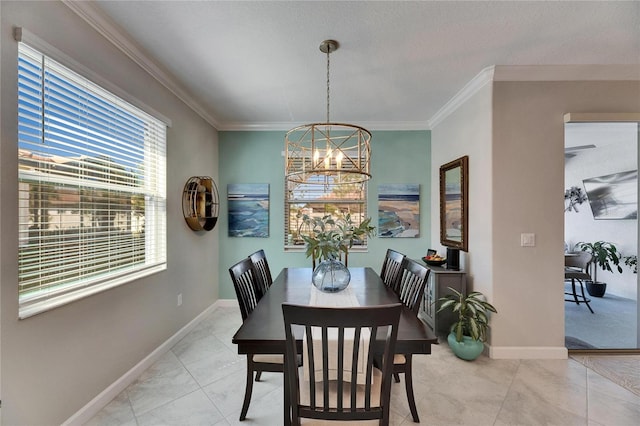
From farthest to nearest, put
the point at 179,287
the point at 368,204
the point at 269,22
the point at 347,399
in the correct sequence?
the point at 368,204 → the point at 179,287 → the point at 269,22 → the point at 347,399

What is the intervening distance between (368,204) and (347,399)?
2904mm

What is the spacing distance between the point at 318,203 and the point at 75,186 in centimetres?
273

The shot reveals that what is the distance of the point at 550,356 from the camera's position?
2.53 metres

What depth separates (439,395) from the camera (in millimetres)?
2043

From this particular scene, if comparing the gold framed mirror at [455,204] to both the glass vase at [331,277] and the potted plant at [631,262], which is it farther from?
the potted plant at [631,262]

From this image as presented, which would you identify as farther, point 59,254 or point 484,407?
point 484,407

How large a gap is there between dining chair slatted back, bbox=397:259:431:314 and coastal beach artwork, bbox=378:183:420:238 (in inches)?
65.9

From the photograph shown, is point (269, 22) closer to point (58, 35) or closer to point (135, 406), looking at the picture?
point (58, 35)

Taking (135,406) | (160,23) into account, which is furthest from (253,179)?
(135,406)

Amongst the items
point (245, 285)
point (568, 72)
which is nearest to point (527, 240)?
point (568, 72)

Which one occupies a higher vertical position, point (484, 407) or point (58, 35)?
point (58, 35)

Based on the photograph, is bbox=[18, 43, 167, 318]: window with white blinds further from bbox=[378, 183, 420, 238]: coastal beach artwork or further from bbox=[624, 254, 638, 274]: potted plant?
bbox=[624, 254, 638, 274]: potted plant

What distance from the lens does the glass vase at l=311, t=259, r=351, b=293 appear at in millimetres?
2027

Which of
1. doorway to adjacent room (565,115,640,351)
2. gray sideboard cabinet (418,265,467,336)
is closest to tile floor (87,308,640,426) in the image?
gray sideboard cabinet (418,265,467,336)
